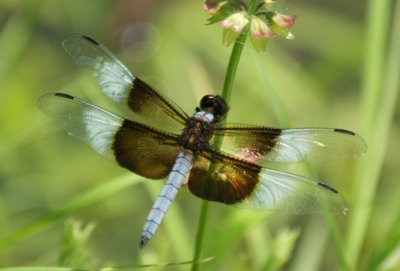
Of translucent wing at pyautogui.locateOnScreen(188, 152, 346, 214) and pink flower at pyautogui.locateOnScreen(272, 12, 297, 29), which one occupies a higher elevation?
pink flower at pyautogui.locateOnScreen(272, 12, 297, 29)

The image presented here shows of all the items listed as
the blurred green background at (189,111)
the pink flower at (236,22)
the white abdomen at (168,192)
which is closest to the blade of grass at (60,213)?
the blurred green background at (189,111)

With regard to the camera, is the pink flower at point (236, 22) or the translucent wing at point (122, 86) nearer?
the pink flower at point (236, 22)

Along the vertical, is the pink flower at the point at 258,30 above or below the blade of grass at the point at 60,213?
above

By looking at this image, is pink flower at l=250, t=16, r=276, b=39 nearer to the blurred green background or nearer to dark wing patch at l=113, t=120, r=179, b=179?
the blurred green background

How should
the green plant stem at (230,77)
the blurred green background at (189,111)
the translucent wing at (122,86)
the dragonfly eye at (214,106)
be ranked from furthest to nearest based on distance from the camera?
1. the blurred green background at (189,111)
2. the translucent wing at (122,86)
3. the dragonfly eye at (214,106)
4. the green plant stem at (230,77)

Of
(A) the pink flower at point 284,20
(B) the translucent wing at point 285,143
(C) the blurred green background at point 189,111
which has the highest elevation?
(A) the pink flower at point 284,20

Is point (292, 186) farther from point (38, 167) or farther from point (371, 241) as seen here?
point (38, 167)

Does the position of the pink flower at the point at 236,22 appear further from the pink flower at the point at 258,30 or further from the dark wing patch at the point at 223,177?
the dark wing patch at the point at 223,177

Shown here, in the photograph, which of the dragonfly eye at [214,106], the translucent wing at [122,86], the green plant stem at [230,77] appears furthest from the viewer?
the translucent wing at [122,86]

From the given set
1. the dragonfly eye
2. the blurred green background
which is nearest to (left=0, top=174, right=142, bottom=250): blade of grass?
the blurred green background
